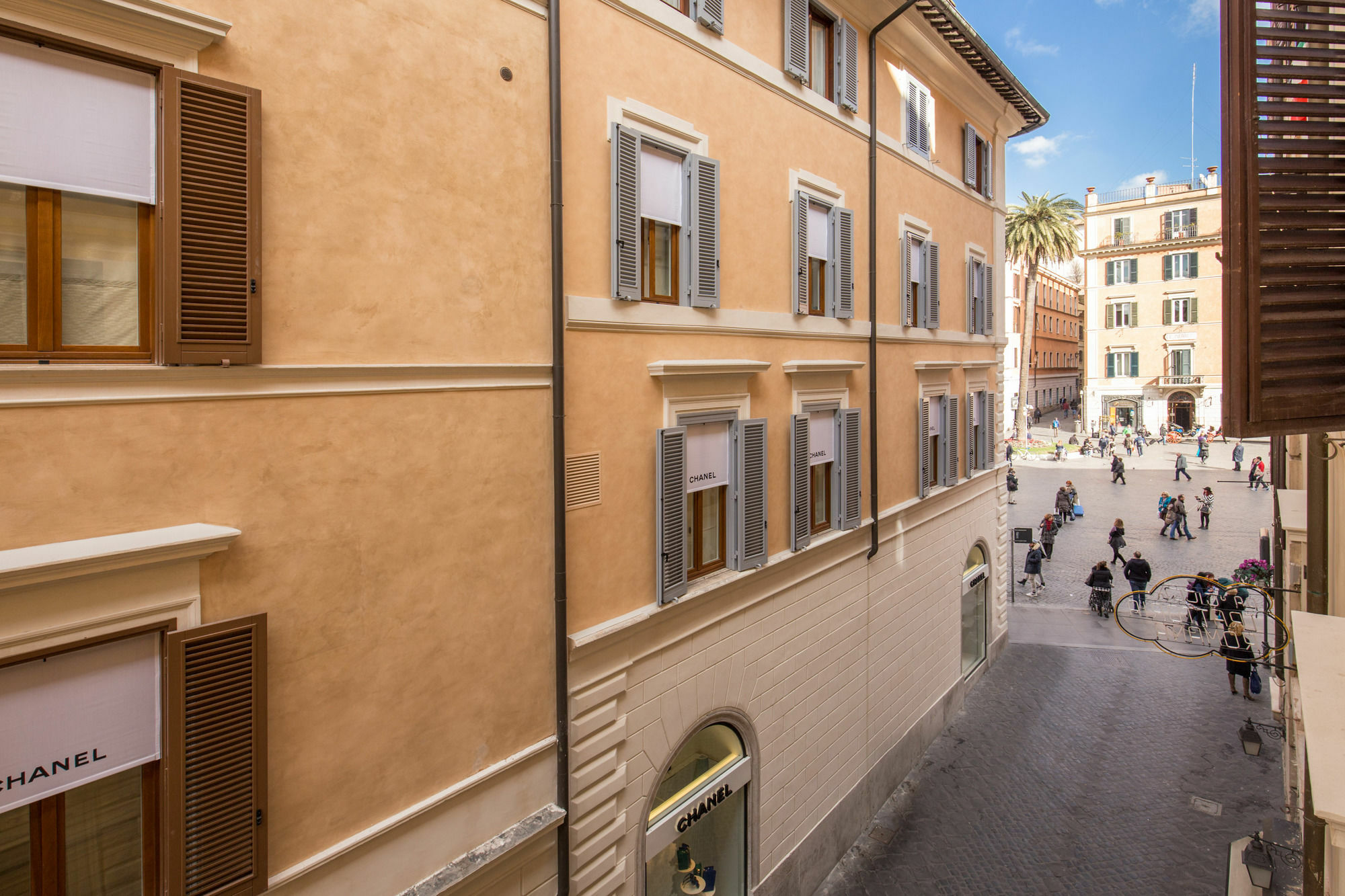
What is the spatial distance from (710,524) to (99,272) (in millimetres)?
6330

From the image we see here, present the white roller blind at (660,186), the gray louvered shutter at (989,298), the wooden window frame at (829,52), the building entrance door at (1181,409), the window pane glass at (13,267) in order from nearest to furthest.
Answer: the window pane glass at (13,267) < the white roller blind at (660,186) < the wooden window frame at (829,52) < the gray louvered shutter at (989,298) < the building entrance door at (1181,409)

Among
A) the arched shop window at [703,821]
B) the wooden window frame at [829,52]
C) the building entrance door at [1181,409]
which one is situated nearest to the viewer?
the arched shop window at [703,821]

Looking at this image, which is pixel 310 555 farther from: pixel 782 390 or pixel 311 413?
pixel 782 390

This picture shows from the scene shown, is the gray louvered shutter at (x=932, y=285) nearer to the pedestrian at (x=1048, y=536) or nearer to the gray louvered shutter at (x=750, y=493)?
the gray louvered shutter at (x=750, y=493)

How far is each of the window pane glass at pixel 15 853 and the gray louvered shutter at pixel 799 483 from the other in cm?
795

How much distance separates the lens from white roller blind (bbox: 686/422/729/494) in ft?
27.8

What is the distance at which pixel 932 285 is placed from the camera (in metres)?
13.8

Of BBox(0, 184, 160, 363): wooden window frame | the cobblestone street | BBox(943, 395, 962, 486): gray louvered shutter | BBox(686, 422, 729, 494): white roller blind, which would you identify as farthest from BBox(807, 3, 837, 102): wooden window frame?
the cobblestone street

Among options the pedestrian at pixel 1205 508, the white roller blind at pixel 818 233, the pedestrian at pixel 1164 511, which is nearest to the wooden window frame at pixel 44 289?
the white roller blind at pixel 818 233

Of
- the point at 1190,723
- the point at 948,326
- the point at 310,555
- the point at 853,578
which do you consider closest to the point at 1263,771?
the point at 1190,723

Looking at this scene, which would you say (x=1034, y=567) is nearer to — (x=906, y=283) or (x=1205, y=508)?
(x=1205, y=508)

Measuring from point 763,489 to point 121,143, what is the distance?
7033 mm

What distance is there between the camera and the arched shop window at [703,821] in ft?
27.3

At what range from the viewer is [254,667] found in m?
4.68
